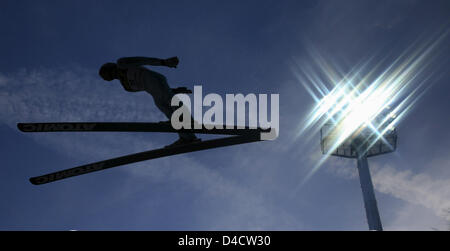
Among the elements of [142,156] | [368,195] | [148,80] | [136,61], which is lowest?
[142,156]

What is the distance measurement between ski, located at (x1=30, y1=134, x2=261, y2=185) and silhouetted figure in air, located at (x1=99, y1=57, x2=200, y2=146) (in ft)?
0.73

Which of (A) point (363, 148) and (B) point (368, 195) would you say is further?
(A) point (363, 148)

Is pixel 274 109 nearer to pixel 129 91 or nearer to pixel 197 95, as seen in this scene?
pixel 197 95

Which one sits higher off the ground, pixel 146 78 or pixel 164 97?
pixel 146 78

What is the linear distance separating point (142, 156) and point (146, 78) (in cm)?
207

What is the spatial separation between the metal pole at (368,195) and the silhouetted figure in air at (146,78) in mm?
34295

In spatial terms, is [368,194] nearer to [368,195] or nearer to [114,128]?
[368,195]

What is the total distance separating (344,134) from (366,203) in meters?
8.84

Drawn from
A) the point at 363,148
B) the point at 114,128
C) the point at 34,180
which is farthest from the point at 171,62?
the point at 363,148

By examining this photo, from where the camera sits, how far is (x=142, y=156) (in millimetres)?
7848

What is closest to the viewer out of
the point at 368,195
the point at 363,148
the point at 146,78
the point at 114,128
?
the point at 146,78

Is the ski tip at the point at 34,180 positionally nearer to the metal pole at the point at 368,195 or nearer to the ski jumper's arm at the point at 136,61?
the ski jumper's arm at the point at 136,61
